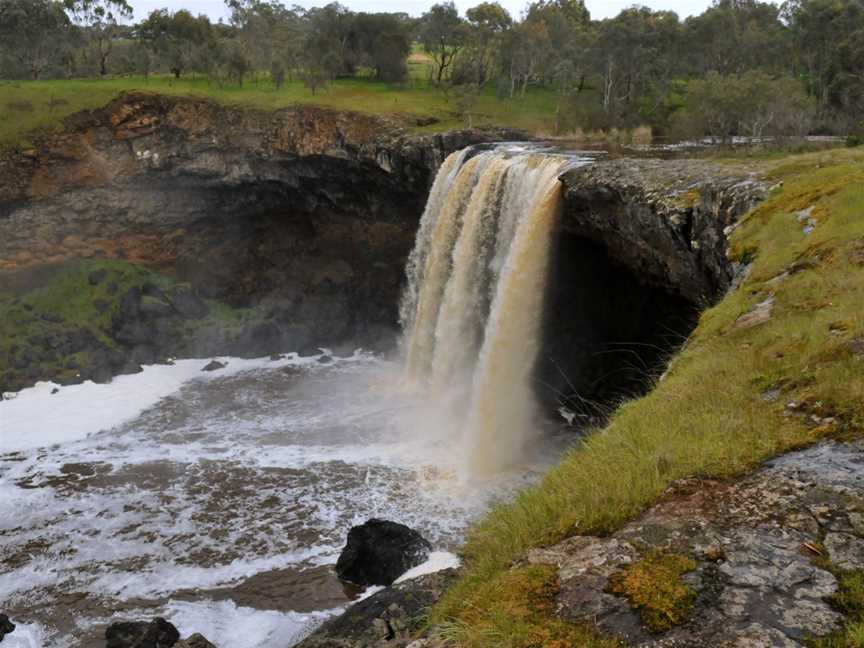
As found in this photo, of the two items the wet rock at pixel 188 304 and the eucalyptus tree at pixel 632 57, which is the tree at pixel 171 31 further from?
the eucalyptus tree at pixel 632 57

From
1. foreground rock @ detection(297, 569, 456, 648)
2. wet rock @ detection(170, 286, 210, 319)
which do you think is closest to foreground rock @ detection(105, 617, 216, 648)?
foreground rock @ detection(297, 569, 456, 648)

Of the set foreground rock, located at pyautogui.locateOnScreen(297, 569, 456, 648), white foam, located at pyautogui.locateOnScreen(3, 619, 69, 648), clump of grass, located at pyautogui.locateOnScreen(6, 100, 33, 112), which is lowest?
white foam, located at pyautogui.locateOnScreen(3, 619, 69, 648)

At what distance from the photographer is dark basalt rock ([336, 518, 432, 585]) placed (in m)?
14.4

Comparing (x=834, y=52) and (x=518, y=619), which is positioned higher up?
(x=834, y=52)

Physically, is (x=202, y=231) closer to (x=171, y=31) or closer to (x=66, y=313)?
(x=66, y=313)

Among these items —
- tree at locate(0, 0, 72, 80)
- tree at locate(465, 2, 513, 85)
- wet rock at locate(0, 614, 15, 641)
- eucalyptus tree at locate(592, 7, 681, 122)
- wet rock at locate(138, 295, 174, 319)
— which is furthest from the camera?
tree at locate(465, 2, 513, 85)

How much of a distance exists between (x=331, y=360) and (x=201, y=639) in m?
20.6

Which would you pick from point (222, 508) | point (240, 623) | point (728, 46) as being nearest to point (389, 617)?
point (240, 623)

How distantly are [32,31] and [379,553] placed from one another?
49.8 metres

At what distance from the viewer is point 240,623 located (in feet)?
45.6

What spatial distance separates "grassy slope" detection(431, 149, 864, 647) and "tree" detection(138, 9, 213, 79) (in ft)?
155

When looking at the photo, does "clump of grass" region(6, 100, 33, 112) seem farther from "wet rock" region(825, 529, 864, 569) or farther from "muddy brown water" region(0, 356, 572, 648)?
"wet rock" region(825, 529, 864, 569)

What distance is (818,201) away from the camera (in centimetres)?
1138

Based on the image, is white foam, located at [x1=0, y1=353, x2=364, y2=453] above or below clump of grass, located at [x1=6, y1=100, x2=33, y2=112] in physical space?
below
